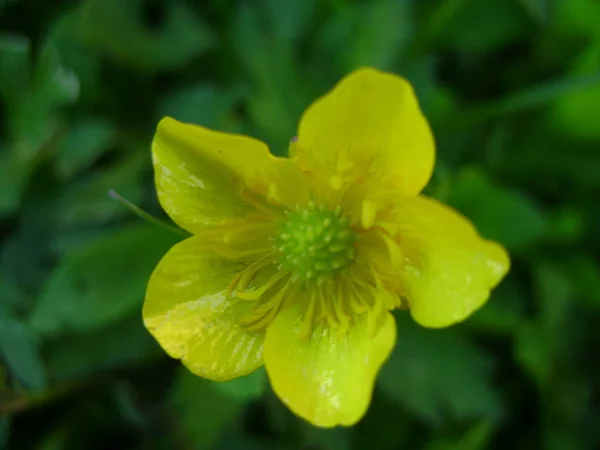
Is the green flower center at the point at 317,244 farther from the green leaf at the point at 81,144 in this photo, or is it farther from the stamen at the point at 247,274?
the green leaf at the point at 81,144

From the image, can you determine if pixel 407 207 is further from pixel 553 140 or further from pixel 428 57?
pixel 553 140

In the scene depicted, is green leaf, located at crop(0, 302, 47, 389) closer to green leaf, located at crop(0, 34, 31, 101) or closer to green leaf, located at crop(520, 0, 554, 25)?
green leaf, located at crop(0, 34, 31, 101)

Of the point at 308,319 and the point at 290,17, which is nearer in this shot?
the point at 308,319

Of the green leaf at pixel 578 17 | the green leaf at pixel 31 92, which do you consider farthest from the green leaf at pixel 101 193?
the green leaf at pixel 578 17

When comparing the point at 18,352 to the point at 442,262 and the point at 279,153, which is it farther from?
the point at 442,262

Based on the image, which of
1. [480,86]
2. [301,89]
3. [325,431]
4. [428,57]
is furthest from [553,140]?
[325,431]

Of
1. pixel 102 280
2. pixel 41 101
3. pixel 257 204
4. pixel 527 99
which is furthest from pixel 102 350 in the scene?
pixel 527 99

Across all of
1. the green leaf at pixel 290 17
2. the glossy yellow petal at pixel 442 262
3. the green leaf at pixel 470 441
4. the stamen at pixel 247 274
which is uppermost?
the glossy yellow petal at pixel 442 262

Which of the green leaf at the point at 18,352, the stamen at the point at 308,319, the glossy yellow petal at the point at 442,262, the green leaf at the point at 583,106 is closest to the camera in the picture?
the glossy yellow petal at the point at 442,262
